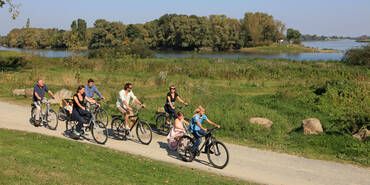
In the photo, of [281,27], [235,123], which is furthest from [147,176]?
[281,27]

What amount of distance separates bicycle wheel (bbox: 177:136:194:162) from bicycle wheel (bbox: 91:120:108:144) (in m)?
2.67

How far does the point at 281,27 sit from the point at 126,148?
13270 centimetres

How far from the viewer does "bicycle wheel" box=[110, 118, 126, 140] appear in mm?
12039

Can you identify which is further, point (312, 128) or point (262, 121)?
point (262, 121)

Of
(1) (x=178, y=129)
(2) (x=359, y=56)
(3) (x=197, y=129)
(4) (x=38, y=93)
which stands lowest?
(1) (x=178, y=129)

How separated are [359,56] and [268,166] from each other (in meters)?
36.3

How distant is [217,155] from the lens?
9781mm

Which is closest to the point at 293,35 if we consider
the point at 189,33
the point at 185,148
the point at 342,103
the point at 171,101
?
the point at 189,33

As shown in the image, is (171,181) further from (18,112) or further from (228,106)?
(18,112)

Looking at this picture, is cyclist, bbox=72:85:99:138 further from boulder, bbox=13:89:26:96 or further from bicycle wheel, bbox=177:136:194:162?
boulder, bbox=13:89:26:96

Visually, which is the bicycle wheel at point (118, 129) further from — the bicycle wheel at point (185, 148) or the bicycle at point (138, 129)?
the bicycle wheel at point (185, 148)

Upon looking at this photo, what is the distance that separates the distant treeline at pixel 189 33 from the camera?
105 metres

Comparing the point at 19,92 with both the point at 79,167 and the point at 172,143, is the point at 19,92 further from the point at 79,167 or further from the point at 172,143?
the point at 79,167

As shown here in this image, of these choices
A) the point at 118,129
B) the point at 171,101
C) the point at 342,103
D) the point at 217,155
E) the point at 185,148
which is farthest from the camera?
the point at 342,103
